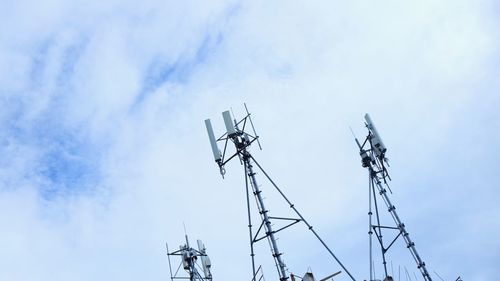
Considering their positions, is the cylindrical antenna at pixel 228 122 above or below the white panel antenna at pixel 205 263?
above

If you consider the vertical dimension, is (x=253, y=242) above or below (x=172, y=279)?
below

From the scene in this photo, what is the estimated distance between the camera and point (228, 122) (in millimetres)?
27359

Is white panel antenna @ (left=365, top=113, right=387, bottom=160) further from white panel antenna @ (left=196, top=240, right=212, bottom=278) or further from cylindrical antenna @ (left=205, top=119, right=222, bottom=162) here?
white panel antenna @ (left=196, top=240, right=212, bottom=278)

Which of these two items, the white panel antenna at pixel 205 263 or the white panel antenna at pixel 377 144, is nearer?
the white panel antenna at pixel 377 144

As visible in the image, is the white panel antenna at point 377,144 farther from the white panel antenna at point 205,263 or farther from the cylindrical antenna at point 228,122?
the white panel antenna at point 205,263

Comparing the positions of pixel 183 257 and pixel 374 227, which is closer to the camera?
pixel 374 227

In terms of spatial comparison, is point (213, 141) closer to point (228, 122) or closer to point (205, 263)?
point (228, 122)

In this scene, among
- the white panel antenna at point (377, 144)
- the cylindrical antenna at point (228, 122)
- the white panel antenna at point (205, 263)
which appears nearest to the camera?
the cylindrical antenna at point (228, 122)

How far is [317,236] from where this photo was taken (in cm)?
2420

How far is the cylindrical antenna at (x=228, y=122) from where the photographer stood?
27.1m

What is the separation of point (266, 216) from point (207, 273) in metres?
15.6

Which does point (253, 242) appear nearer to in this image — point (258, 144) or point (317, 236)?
point (317, 236)

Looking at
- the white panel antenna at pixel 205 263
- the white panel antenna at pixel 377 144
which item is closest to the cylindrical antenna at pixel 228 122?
the white panel antenna at pixel 377 144

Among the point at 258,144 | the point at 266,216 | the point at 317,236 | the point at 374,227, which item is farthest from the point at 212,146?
the point at 374,227
